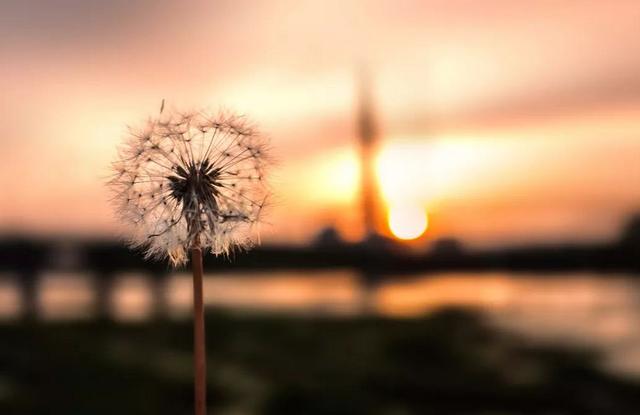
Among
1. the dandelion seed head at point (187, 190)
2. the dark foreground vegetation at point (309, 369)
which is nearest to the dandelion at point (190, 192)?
the dandelion seed head at point (187, 190)

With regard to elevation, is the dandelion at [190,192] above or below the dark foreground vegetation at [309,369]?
above

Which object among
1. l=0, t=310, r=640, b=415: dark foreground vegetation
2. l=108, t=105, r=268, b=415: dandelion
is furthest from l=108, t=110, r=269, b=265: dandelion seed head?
l=0, t=310, r=640, b=415: dark foreground vegetation

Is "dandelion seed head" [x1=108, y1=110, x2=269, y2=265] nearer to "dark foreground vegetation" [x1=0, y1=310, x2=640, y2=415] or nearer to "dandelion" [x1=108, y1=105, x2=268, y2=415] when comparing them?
"dandelion" [x1=108, y1=105, x2=268, y2=415]

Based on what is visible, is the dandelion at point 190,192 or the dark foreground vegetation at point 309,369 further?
the dark foreground vegetation at point 309,369

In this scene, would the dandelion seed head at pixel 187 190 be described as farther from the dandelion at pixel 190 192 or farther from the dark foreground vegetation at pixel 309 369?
Result: the dark foreground vegetation at pixel 309 369

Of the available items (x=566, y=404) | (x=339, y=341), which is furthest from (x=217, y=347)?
(x=566, y=404)
